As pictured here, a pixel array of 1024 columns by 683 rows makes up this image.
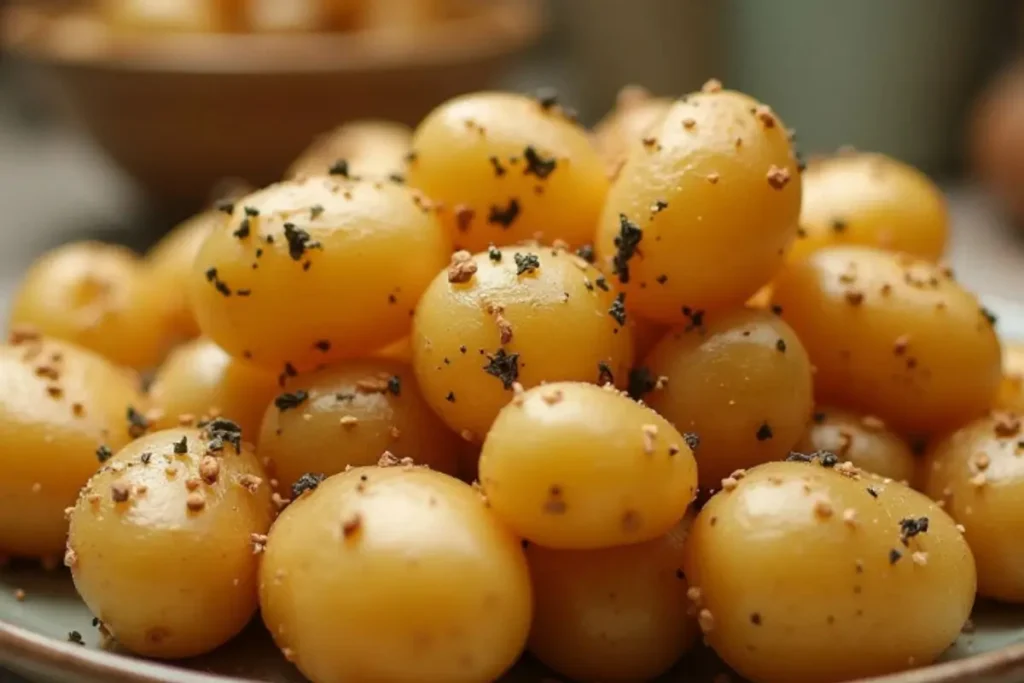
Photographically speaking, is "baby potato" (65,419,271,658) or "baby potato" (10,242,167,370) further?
"baby potato" (10,242,167,370)

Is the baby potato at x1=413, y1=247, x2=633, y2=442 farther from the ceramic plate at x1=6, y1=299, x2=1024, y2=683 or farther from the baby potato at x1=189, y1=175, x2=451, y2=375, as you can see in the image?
the ceramic plate at x1=6, y1=299, x2=1024, y2=683

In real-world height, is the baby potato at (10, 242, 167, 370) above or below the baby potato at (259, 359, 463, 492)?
below

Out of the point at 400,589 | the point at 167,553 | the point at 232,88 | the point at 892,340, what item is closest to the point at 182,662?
the point at 167,553

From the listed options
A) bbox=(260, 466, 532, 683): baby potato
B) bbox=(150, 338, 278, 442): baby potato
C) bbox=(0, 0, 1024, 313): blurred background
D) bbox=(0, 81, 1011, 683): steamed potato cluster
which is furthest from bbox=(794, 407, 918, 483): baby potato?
bbox=(0, 0, 1024, 313): blurred background

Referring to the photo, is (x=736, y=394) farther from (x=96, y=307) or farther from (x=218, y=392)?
(x=96, y=307)

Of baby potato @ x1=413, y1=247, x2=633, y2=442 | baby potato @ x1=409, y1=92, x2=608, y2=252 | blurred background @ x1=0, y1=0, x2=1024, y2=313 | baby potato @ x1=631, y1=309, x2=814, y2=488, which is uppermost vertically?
baby potato @ x1=409, y1=92, x2=608, y2=252

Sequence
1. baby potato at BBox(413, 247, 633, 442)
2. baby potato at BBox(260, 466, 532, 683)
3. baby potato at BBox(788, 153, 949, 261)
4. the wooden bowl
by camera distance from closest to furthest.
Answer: baby potato at BBox(260, 466, 532, 683)
baby potato at BBox(413, 247, 633, 442)
baby potato at BBox(788, 153, 949, 261)
the wooden bowl

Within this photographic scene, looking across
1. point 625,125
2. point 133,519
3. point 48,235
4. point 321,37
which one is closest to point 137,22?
point 321,37

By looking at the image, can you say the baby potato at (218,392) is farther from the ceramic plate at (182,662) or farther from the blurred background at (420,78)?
the blurred background at (420,78)
